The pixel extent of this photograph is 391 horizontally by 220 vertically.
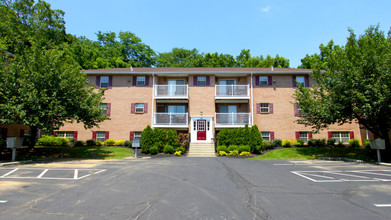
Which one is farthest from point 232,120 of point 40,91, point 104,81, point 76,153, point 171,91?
point 40,91

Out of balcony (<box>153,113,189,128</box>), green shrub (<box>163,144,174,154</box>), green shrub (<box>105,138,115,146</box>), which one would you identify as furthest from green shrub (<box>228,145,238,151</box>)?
green shrub (<box>105,138,115,146</box>)

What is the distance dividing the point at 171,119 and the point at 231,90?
6267 mm

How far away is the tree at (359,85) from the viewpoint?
519 inches

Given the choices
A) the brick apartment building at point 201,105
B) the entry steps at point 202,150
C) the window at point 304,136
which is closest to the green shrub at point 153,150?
the entry steps at point 202,150

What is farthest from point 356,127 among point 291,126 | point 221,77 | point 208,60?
point 208,60

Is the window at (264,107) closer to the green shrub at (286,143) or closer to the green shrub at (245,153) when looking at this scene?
the green shrub at (286,143)

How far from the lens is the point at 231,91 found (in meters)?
22.5

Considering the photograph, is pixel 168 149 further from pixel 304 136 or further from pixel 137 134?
pixel 304 136

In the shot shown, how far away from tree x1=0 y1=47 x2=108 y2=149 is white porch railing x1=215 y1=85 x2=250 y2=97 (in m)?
11.5

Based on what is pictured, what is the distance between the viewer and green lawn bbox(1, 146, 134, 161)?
16.2 meters

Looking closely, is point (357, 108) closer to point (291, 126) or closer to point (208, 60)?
point (291, 126)

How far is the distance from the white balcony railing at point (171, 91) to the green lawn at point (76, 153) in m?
5.92

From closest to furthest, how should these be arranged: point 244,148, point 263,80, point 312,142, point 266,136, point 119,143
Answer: point 244,148 → point 312,142 → point 119,143 → point 266,136 → point 263,80

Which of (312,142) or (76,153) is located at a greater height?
(312,142)
